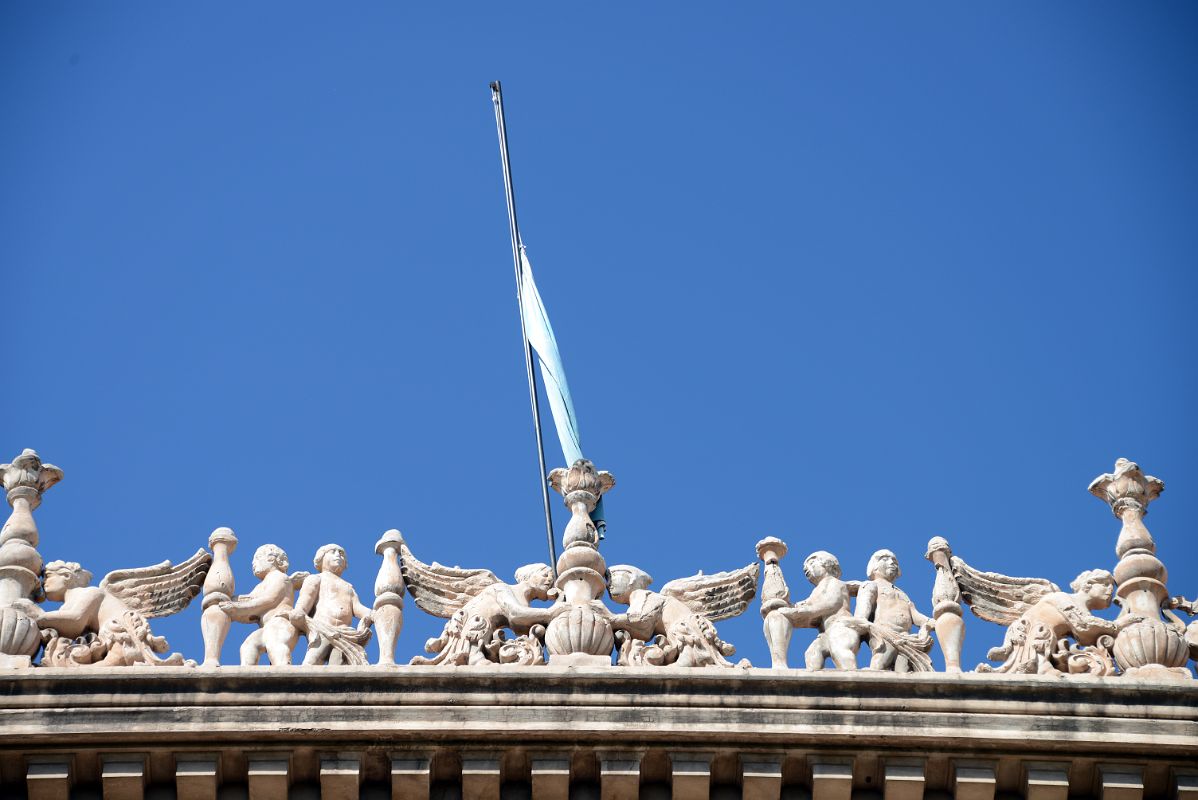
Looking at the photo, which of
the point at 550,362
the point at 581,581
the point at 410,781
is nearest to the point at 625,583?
the point at 581,581

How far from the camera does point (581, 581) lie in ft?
85.6

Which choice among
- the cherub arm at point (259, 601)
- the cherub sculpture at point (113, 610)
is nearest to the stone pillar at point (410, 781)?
the cherub sculpture at point (113, 610)

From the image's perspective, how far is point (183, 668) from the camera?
24641 mm

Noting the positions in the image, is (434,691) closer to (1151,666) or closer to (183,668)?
(183,668)

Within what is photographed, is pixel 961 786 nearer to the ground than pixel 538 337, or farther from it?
nearer to the ground

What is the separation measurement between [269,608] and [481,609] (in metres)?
2.02

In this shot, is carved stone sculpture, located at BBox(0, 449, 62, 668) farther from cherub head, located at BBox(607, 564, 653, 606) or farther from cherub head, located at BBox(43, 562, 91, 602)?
cherub head, located at BBox(607, 564, 653, 606)

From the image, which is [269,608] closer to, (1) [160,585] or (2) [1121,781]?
(1) [160,585]

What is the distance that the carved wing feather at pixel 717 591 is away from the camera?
26.1 metres

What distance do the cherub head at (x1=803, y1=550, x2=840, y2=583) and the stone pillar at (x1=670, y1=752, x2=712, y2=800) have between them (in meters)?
2.84

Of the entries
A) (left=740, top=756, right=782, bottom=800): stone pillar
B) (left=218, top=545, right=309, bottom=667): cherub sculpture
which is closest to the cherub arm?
(left=218, top=545, right=309, bottom=667): cherub sculpture

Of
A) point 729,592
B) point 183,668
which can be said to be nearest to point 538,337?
point 729,592

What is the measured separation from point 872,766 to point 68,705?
6.97 m

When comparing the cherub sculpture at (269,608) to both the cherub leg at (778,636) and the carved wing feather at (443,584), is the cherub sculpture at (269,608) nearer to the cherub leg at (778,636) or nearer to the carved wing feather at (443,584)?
the carved wing feather at (443,584)
